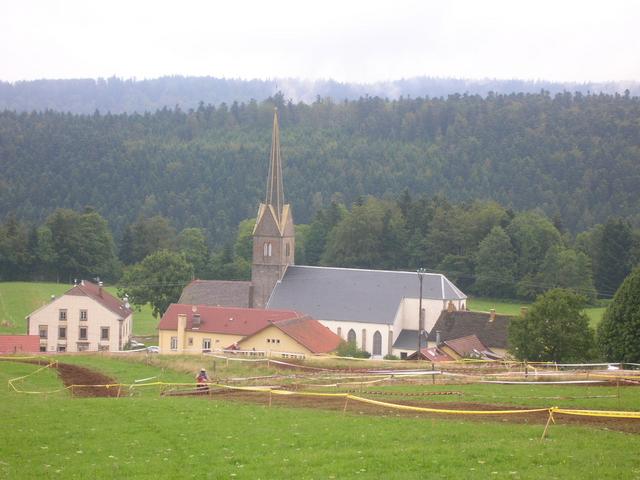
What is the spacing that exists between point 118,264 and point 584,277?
2048 inches

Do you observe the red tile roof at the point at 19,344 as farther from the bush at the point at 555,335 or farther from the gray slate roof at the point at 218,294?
the bush at the point at 555,335

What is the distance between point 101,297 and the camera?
70500 mm

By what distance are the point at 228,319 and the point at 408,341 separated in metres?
14.0

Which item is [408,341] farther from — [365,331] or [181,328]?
[181,328]

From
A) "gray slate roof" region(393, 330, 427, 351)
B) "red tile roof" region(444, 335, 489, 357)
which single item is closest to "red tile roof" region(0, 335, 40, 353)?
"red tile roof" region(444, 335, 489, 357)

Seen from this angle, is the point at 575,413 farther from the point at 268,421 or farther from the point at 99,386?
the point at 99,386

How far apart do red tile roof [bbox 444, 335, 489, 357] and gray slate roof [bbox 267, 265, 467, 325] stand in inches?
311

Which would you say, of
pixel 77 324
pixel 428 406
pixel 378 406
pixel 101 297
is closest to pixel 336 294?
pixel 101 297

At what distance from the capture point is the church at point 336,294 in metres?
72.2

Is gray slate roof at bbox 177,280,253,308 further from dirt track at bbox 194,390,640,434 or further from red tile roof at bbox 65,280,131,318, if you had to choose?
dirt track at bbox 194,390,640,434

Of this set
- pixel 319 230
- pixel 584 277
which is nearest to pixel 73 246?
pixel 319 230

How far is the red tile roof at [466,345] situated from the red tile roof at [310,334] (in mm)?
7088

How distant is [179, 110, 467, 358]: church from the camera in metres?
72.2

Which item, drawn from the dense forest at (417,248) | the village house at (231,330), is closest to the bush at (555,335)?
the village house at (231,330)
